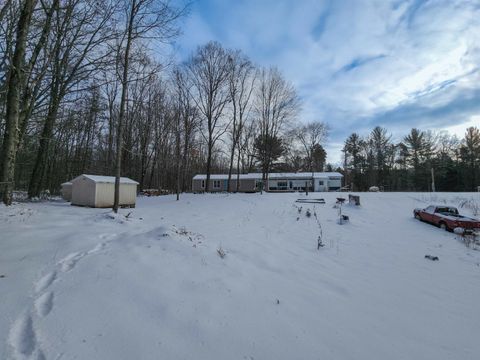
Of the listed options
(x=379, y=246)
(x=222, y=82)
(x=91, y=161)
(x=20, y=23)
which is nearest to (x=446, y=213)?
(x=379, y=246)

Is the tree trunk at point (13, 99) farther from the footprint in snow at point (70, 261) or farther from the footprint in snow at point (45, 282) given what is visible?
the footprint in snow at point (45, 282)

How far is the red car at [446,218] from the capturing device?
12.5 meters

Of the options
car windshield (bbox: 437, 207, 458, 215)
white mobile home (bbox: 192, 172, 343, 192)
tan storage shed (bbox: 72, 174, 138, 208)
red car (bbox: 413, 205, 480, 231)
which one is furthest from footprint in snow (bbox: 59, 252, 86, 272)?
white mobile home (bbox: 192, 172, 343, 192)

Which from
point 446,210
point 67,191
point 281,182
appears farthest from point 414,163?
point 67,191

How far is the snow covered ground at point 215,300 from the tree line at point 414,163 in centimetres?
3744

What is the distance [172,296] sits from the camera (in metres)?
4.00

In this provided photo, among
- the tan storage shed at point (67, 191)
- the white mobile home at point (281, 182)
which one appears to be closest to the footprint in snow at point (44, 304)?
the tan storage shed at point (67, 191)

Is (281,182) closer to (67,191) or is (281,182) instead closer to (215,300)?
(67,191)

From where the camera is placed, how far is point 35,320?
9.98ft

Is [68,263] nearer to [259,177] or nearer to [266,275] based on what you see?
[266,275]

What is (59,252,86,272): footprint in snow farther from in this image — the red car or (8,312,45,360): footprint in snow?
the red car

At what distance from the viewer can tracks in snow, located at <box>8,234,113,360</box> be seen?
2.57 meters

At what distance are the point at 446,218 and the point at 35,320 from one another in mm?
16100

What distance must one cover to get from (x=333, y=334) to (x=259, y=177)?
37088mm
